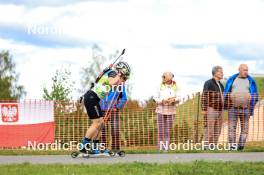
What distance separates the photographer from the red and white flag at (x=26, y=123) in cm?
1817

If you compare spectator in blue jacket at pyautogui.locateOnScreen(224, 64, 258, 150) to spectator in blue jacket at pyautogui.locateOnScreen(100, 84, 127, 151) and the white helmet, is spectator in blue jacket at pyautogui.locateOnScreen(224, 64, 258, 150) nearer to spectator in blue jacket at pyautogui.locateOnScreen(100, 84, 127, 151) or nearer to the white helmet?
spectator in blue jacket at pyautogui.locateOnScreen(100, 84, 127, 151)

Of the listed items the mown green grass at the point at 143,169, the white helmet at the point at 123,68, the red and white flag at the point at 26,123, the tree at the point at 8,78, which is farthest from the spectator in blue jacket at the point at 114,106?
the tree at the point at 8,78

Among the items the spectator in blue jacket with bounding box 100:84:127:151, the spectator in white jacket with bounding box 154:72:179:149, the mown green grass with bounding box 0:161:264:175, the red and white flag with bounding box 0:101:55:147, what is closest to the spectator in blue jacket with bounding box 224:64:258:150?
the spectator in white jacket with bounding box 154:72:179:149

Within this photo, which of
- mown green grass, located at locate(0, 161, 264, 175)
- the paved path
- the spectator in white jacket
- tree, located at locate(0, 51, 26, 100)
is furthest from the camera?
tree, located at locate(0, 51, 26, 100)

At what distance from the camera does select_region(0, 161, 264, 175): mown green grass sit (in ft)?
33.1

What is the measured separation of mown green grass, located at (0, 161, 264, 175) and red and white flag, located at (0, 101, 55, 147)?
7029 millimetres

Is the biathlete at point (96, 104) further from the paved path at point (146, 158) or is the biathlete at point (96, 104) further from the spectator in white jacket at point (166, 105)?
the spectator in white jacket at point (166, 105)

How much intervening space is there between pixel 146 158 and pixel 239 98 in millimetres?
4045

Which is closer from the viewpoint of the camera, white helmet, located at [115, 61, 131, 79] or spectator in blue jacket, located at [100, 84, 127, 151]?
white helmet, located at [115, 61, 131, 79]

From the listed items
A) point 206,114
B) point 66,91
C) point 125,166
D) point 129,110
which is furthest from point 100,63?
point 125,166

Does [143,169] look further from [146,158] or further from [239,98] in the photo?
[239,98]

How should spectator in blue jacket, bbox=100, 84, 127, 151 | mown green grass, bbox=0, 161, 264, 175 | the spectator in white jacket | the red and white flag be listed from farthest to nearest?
the red and white flag → the spectator in white jacket → spectator in blue jacket, bbox=100, 84, 127, 151 → mown green grass, bbox=0, 161, 264, 175

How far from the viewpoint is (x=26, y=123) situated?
18.6 m

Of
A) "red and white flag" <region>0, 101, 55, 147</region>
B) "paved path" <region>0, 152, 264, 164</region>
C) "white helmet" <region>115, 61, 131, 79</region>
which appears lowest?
"paved path" <region>0, 152, 264, 164</region>
